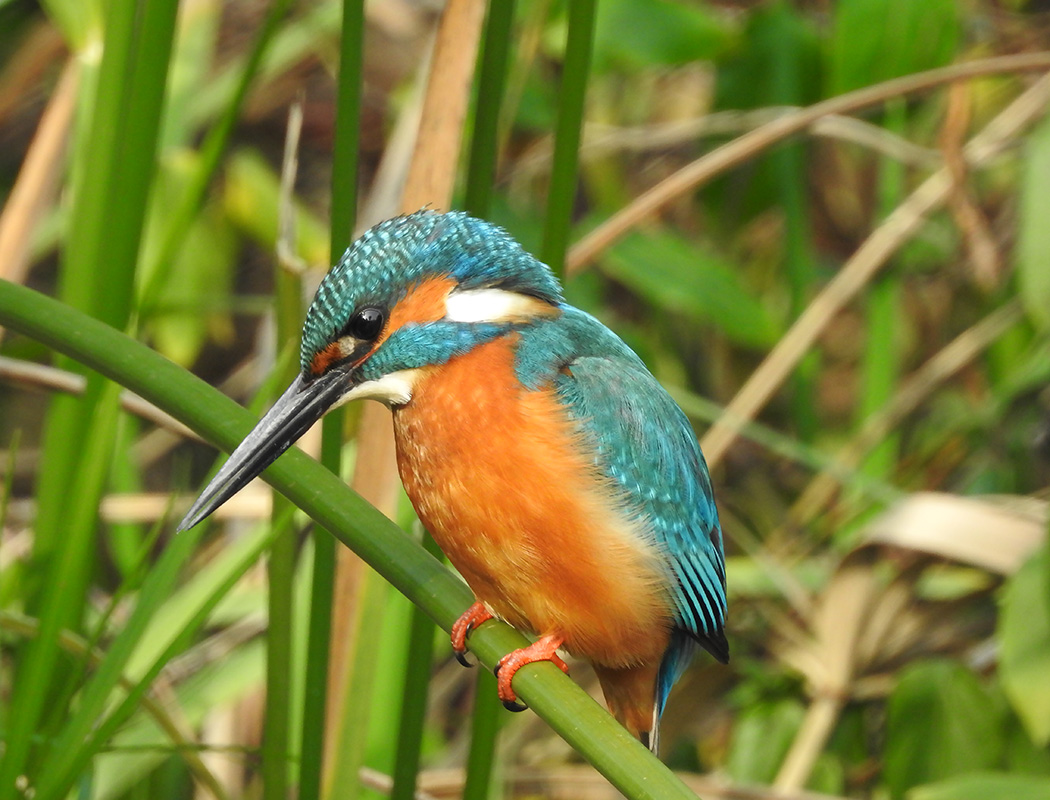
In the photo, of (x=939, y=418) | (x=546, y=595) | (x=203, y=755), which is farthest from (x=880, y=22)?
(x=203, y=755)

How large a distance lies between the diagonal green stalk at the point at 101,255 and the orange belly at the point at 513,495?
0.31 metres

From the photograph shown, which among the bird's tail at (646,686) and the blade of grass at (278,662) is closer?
the blade of grass at (278,662)

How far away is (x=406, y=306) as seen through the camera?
1198 millimetres

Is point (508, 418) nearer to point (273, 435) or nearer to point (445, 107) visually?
point (273, 435)

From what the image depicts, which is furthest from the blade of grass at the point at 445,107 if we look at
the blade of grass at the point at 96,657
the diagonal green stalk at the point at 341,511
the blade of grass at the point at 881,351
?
the blade of grass at the point at 881,351

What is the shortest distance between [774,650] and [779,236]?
137cm

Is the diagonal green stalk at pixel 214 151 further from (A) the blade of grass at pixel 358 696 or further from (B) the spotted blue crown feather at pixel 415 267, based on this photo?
(A) the blade of grass at pixel 358 696

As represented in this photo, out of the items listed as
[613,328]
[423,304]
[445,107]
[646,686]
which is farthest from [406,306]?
[613,328]

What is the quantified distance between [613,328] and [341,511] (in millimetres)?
1675

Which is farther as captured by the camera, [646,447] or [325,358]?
[646,447]

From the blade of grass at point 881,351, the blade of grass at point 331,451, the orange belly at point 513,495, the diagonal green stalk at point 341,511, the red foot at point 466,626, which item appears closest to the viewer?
the diagonal green stalk at point 341,511

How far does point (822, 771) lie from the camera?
2125 millimetres

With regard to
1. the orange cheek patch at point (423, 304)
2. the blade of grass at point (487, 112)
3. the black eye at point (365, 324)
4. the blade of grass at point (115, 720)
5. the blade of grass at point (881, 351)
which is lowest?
the blade of grass at point (115, 720)

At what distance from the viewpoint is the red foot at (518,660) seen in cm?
117
